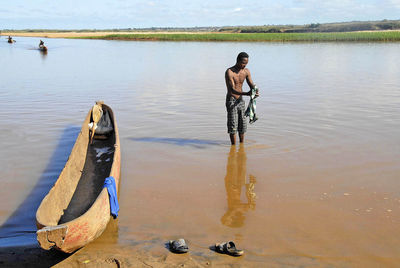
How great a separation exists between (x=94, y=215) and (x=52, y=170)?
3000 mm

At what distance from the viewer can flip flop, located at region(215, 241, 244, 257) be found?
376 centimetres

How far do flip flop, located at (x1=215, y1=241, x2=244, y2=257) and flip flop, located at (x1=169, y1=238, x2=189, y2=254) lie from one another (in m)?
0.32

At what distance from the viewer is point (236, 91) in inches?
265

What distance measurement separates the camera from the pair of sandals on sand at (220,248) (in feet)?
12.4

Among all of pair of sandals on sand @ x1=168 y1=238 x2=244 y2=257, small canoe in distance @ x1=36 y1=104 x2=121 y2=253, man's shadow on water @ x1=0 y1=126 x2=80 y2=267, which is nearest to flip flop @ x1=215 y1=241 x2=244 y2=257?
pair of sandals on sand @ x1=168 y1=238 x2=244 y2=257

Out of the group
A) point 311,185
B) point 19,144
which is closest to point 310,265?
point 311,185

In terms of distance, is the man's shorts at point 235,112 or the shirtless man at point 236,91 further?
the man's shorts at point 235,112


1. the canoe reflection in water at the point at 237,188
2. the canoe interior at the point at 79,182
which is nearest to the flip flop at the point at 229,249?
the canoe reflection in water at the point at 237,188

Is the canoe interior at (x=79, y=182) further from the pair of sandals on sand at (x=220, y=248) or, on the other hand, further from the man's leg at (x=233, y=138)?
the man's leg at (x=233, y=138)

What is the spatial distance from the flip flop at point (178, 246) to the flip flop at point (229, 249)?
12.8 inches

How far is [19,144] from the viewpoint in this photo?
7.58 metres

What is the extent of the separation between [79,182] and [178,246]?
2215mm

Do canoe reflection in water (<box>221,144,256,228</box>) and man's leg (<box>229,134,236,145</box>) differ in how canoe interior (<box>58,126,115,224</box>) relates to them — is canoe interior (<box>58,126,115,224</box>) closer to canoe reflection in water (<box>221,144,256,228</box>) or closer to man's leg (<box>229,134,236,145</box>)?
canoe reflection in water (<box>221,144,256,228</box>)

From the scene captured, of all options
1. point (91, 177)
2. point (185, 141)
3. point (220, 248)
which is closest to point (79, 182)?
point (91, 177)
